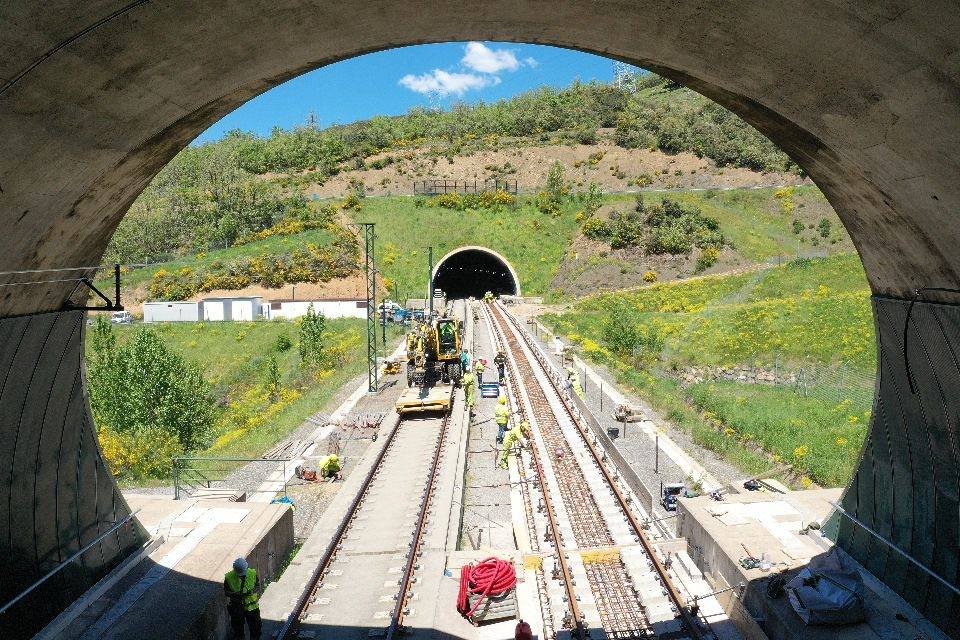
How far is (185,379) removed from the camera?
82.2ft

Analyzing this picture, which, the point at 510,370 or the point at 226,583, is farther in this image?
the point at 510,370

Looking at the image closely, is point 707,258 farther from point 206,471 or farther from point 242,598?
point 242,598

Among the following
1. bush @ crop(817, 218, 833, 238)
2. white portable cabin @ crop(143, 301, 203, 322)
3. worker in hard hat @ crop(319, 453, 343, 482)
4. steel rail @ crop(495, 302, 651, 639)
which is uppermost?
bush @ crop(817, 218, 833, 238)

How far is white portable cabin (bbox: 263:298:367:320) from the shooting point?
4325 centimetres

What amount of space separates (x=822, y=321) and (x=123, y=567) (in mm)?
27596

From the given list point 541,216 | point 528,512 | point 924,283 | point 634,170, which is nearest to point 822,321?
point 528,512

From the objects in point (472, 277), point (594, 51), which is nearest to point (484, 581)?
point (594, 51)

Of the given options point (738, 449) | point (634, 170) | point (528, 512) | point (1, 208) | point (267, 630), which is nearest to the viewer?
point (1, 208)

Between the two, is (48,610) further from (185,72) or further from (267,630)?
(185,72)

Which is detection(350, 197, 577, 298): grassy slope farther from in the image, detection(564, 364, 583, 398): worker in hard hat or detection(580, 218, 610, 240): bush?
detection(564, 364, 583, 398): worker in hard hat

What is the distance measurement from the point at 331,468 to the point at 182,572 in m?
5.83

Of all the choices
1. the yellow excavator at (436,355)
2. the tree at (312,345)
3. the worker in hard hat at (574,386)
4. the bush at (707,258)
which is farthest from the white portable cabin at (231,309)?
the bush at (707,258)

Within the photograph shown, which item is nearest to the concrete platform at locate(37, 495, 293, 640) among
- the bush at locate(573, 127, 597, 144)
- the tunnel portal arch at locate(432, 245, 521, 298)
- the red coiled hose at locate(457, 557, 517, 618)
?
the red coiled hose at locate(457, 557, 517, 618)

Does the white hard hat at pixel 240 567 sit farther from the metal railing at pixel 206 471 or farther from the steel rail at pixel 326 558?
the metal railing at pixel 206 471
